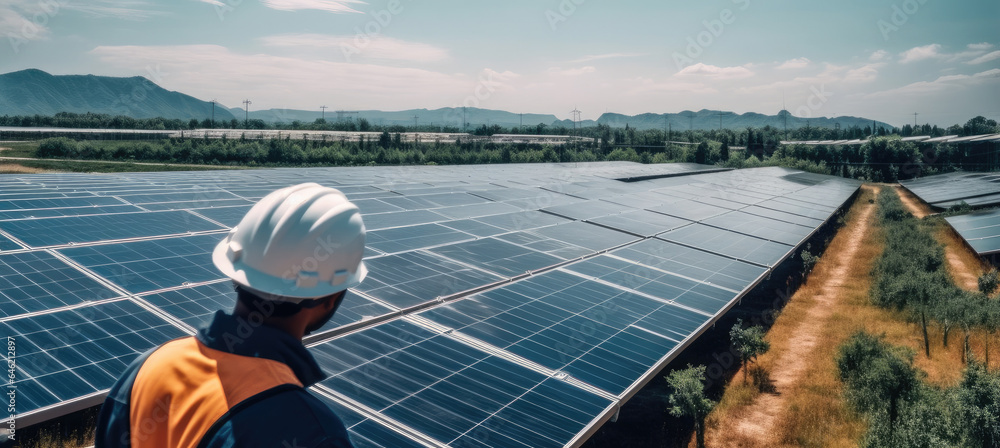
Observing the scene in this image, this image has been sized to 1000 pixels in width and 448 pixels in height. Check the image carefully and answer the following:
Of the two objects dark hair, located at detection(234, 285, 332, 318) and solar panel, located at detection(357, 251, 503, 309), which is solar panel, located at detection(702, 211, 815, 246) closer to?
solar panel, located at detection(357, 251, 503, 309)

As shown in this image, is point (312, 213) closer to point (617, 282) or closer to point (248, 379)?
point (248, 379)

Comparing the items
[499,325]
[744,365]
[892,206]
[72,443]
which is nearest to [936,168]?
[892,206]

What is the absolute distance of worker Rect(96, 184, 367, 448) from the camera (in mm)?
2086

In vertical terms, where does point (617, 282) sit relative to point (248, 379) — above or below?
below

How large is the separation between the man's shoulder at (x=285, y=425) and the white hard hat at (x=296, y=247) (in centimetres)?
62

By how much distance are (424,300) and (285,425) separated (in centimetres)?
A: 1038

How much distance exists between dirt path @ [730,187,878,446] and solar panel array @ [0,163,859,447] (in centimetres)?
311

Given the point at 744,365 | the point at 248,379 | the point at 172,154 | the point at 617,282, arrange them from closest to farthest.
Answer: the point at 248,379 < the point at 617,282 < the point at 744,365 < the point at 172,154

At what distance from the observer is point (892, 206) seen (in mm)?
50125

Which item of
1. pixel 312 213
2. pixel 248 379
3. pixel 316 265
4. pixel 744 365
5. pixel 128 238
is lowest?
pixel 744 365

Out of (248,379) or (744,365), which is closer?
(248,379)

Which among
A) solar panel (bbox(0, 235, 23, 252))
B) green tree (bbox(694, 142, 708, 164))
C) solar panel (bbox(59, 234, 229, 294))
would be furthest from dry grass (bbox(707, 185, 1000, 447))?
green tree (bbox(694, 142, 708, 164))

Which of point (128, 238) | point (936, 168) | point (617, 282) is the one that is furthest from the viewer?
point (936, 168)

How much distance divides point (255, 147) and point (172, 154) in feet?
32.5
